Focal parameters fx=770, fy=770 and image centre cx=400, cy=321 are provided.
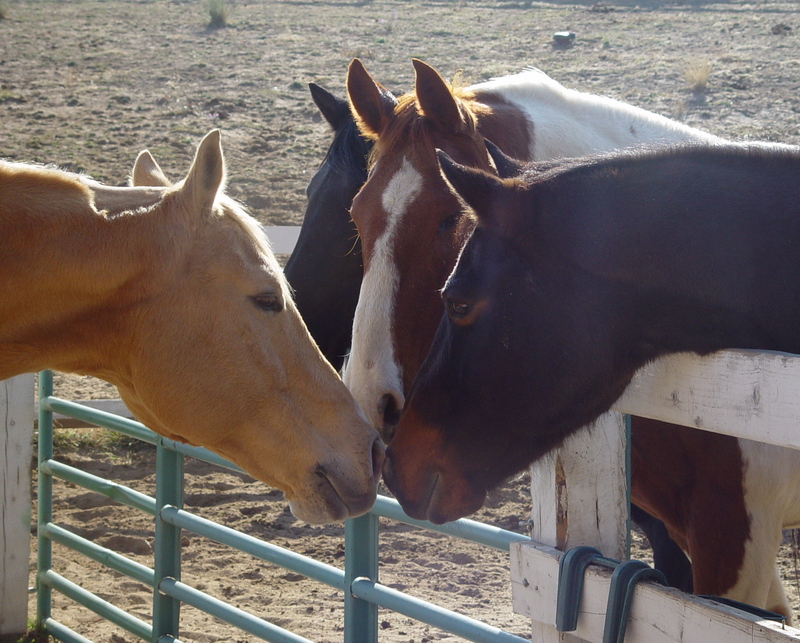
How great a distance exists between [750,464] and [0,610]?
3522 millimetres

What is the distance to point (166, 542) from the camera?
3.06 m

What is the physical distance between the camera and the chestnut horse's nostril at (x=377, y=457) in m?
2.01

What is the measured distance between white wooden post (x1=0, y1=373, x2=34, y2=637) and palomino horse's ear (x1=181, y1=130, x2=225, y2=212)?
228 cm

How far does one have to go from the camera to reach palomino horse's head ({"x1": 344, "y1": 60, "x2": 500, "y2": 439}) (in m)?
2.25

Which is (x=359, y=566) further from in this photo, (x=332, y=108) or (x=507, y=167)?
(x=332, y=108)

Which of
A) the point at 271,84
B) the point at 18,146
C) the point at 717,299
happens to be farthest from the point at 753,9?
the point at 717,299

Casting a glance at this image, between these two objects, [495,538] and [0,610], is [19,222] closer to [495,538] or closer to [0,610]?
[495,538]

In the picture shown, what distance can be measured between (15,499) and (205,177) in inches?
Result: 107

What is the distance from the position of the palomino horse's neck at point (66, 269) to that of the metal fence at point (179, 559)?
77 centimetres

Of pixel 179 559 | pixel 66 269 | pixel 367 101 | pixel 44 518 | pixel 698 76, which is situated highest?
pixel 698 76

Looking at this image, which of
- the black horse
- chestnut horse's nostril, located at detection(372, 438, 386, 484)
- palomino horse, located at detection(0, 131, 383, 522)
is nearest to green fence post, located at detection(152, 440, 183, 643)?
the black horse

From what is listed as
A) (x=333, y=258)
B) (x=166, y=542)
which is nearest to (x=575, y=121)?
(x=333, y=258)

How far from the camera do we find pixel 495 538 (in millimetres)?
1836

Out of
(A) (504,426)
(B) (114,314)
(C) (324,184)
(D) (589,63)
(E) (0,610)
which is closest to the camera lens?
(A) (504,426)
